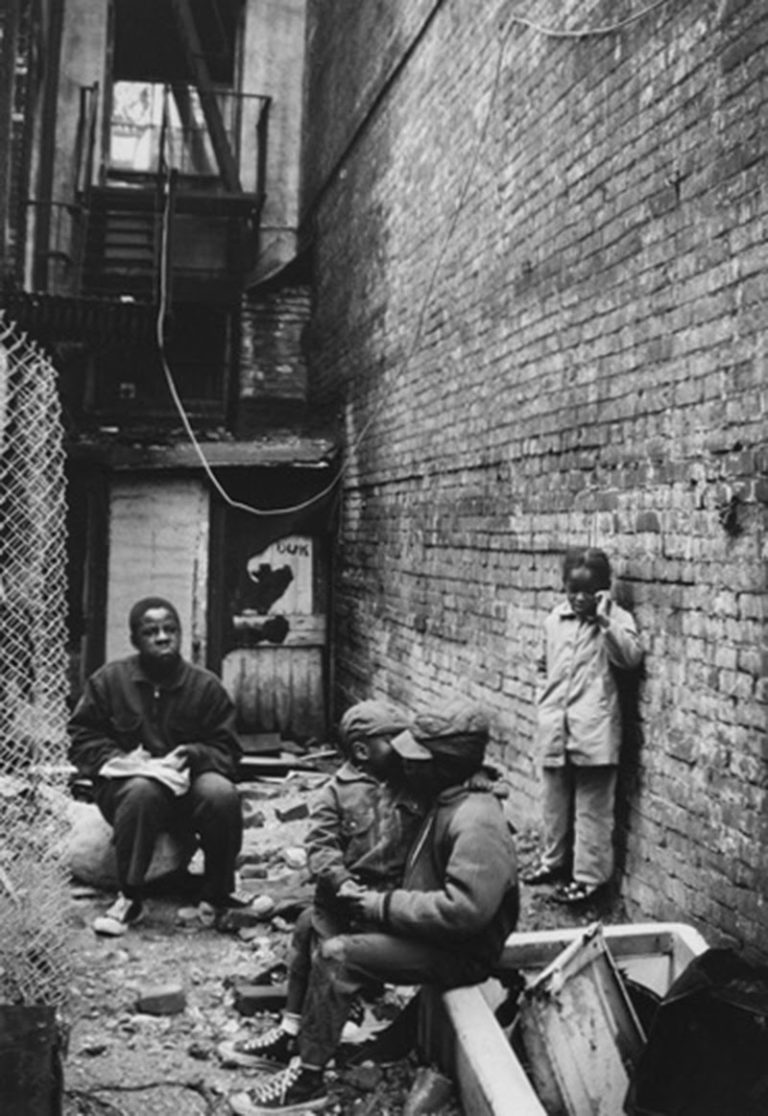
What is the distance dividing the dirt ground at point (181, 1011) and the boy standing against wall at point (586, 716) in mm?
321

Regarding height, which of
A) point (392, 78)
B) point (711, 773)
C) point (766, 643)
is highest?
point (392, 78)

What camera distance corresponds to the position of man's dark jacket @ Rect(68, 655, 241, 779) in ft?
20.0

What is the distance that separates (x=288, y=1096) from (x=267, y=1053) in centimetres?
41

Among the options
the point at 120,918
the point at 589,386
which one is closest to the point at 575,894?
the point at 120,918

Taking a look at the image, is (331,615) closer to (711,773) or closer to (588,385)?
(588,385)

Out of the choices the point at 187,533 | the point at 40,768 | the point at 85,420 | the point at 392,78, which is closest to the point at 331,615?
the point at 187,533

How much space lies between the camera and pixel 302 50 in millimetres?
14734

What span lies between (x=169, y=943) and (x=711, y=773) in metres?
2.73

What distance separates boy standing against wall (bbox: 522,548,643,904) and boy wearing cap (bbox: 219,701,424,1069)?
118 cm

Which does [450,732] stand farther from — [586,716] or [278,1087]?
[586,716]

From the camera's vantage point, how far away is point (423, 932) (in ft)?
12.4

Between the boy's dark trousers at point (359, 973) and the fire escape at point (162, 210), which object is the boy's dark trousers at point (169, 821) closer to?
the boy's dark trousers at point (359, 973)

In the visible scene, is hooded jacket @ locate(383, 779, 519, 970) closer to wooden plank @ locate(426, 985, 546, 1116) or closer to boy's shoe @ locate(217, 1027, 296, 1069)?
wooden plank @ locate(426, 985, 546, 1116)

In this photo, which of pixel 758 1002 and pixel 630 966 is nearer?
pixel 758 1002
